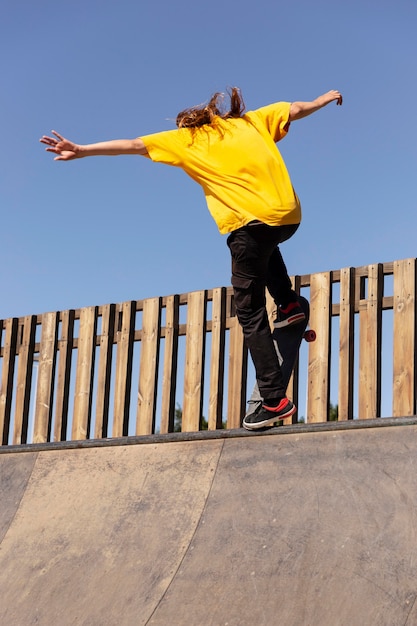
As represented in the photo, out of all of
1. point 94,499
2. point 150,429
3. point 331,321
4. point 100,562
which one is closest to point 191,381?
point 150,429

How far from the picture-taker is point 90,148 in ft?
15.9

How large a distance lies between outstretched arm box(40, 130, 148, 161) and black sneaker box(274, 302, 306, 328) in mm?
1283

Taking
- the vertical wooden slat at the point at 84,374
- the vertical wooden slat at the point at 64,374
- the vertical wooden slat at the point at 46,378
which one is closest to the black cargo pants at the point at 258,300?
the vertical wooden slat at the point at 84,374

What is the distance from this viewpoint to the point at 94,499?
4.93m

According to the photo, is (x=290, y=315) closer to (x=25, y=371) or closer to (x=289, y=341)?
(x=289, y=341)

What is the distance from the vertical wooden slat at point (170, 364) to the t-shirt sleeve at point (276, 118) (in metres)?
3.17

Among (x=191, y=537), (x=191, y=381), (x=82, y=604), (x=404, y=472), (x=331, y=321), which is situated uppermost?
(x=331, y=321)

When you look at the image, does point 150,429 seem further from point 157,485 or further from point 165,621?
point 165,621

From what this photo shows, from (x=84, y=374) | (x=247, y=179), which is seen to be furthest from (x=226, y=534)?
(x=84, y=374)

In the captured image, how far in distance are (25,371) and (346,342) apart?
12.3 ft

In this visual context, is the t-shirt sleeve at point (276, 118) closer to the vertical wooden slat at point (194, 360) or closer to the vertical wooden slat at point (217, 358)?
the vertical wooden slat at point (217, 358)

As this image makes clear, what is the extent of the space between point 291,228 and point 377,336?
7.72 ft

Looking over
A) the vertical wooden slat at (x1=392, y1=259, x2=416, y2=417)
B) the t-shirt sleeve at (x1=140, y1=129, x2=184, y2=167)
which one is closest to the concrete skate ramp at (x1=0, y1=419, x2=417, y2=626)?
the t-shirt sleeve at (x1=140, y1=129, x2=184, y2=167)

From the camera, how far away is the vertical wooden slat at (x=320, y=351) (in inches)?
277
